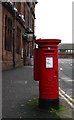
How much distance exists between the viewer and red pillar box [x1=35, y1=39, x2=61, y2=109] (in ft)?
29.5

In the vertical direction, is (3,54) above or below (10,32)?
below

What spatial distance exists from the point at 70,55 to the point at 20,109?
114m

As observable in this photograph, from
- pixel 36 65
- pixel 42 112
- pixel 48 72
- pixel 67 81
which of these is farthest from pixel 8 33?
pixel 42 112

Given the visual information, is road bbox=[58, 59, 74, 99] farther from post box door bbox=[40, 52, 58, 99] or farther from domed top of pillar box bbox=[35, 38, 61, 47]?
domed top of pillar box bbox=[35, 38, 61, 47]

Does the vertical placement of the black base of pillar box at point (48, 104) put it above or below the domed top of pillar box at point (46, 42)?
below

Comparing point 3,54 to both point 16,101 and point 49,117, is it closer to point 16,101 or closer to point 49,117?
point 16,101

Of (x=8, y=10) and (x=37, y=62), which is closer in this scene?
(x=37, y=62)

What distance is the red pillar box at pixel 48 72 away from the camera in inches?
354

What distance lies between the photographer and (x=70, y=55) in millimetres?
122312

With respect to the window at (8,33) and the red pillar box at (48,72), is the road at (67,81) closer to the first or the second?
the red pillar box at (48,72)

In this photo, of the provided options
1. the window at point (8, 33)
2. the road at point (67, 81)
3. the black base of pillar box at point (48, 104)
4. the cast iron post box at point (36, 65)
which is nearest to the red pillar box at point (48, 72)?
the black base of pillar box at point (48, 104)

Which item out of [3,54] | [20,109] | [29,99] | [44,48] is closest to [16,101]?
[29,99]

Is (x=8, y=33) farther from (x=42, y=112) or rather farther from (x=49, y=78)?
(x=42, y=112)

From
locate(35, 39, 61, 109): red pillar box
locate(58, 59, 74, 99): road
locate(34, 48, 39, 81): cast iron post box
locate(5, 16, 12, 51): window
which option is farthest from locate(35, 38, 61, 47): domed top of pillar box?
locate(5, 16, 12, 51): window
